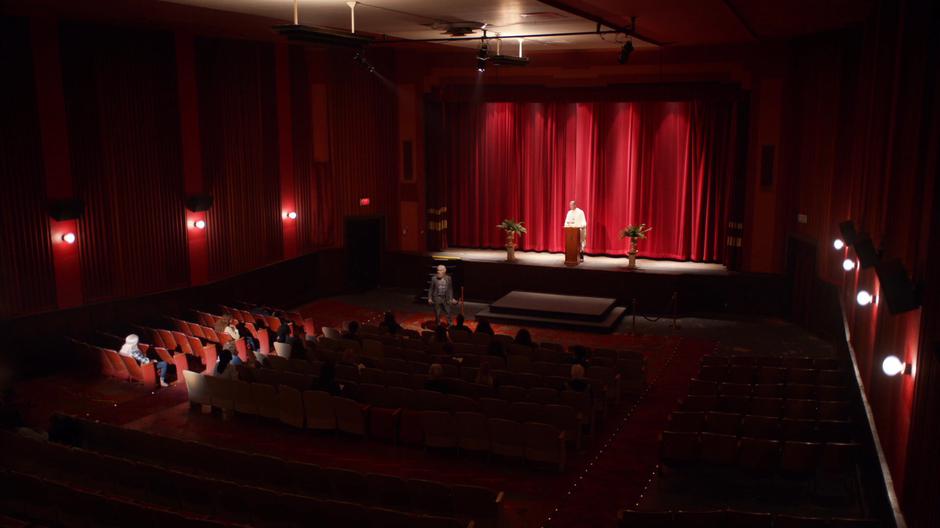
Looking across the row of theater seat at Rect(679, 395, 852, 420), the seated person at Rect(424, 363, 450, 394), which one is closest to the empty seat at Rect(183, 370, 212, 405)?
the seated person at Rect(424, 363, 450, 394)

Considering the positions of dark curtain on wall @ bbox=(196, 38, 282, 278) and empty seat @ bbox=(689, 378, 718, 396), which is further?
dark curtain on wall @ bbox=(196, 38, 282, 278)

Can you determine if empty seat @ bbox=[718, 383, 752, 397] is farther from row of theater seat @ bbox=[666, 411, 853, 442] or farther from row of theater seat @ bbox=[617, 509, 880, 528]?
row of theater seat @ bbox=[617, 509, 880, 528]

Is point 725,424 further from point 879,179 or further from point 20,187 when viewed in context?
point 20,187

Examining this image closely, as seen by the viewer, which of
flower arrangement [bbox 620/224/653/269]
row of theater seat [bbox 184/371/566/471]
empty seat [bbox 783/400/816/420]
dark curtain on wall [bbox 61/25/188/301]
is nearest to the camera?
row of theater seat [bbox 184/371/566/471]

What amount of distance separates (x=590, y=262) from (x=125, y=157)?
10.1 m

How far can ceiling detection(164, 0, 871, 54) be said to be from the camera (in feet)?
33.7

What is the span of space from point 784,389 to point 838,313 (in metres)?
4.62

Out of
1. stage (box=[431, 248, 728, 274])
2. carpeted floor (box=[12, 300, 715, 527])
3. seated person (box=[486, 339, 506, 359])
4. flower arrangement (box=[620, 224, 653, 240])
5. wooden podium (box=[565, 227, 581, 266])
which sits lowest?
carpeted floor (box=[12, 300, 715, 527])

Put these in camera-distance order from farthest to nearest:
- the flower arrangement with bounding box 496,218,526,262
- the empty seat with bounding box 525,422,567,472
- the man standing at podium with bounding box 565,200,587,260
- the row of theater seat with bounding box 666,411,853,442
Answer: the flower arrangement with bounding box 496,218,526,262
the man standing at podium with bounding box 565,200,587,260
the empty seat with bounding box 525,422,567,472
the row of theater seat with bounding box 666,411,853,442

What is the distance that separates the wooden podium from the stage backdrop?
5.32ft

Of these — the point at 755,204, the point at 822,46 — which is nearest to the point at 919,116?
the point at 822,46

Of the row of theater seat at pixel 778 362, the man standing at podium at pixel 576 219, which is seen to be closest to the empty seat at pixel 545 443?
the row of theater seat at pixel 778 362

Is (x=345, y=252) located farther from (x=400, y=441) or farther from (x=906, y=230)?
(x=906, y=230)

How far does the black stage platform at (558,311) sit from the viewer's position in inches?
624
